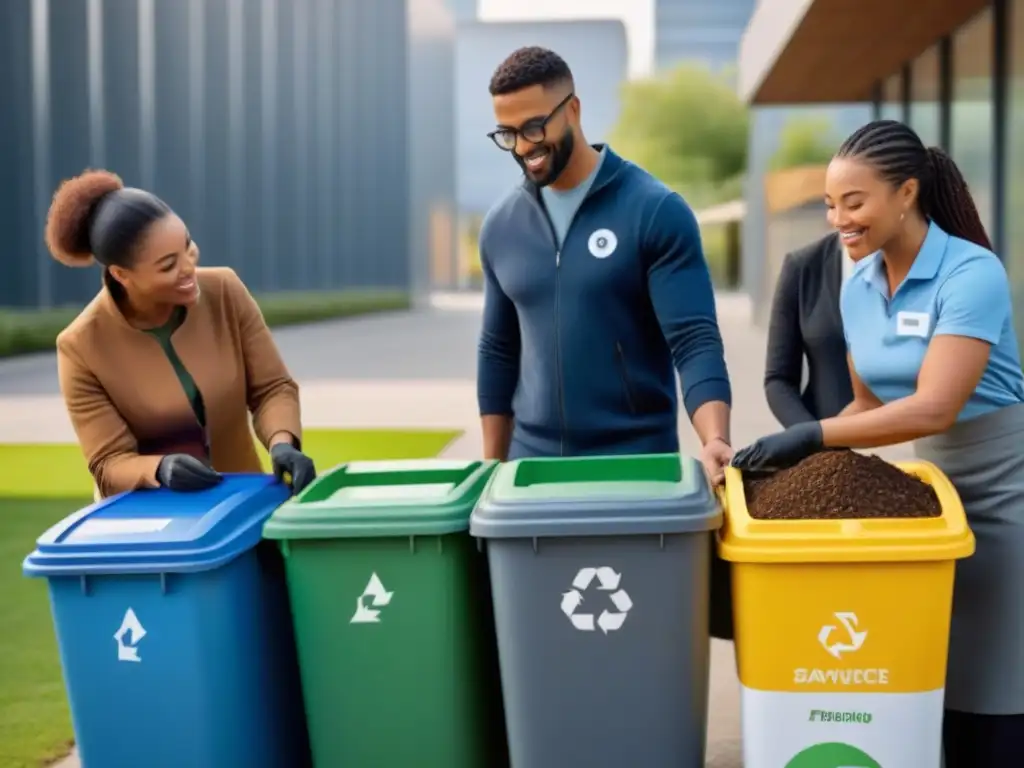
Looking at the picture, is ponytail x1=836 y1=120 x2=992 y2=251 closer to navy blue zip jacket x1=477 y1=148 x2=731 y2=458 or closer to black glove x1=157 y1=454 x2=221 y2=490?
navy blue zip jacket x1=477 y1=148 x2=731 y2=458

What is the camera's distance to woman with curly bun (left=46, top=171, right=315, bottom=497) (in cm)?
350

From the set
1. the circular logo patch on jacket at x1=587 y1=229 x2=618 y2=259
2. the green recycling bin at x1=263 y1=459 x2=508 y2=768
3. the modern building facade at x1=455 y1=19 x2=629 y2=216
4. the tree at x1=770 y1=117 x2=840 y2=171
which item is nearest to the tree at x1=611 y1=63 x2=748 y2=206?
the tree at x1=770 y1=117 x2=840 y2=171

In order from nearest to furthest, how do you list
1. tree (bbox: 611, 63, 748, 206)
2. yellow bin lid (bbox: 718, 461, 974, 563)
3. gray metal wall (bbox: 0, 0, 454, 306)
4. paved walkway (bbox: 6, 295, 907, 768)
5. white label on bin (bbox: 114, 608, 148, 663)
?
yellow bin lid (bbox: 718, 461, 974, 563) → white label on bin (bbox: 114, 608, 148, 663) → paved walkway (bbox: 6, 295, 907, 768) → gray metal wall (bbox: 0, 0, 454, 306) → tree (bbox: 611, 63, 748, 206)

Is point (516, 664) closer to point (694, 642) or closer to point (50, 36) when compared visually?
point (694, 642)

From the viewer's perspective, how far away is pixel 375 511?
3053 millimetres

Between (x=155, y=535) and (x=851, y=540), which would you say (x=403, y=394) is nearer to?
(x=155, y=535)

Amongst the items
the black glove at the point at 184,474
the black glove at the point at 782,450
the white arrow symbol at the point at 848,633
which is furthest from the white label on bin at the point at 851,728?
the black glove at the point at 184,474

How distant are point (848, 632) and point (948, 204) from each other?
103cm

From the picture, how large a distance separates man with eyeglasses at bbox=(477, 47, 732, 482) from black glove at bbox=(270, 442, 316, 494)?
690 millimetres

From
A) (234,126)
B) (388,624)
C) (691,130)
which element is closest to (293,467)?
(388,624)

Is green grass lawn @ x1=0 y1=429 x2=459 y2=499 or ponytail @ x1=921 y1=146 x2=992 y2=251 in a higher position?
ponytail @ x1=921 y1=146 x2=992 y2=251

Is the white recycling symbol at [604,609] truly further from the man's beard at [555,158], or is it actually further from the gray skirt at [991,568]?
the man's beard at [555,158]

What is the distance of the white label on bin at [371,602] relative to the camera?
307 centimetres

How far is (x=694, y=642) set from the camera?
2990 millimetres
